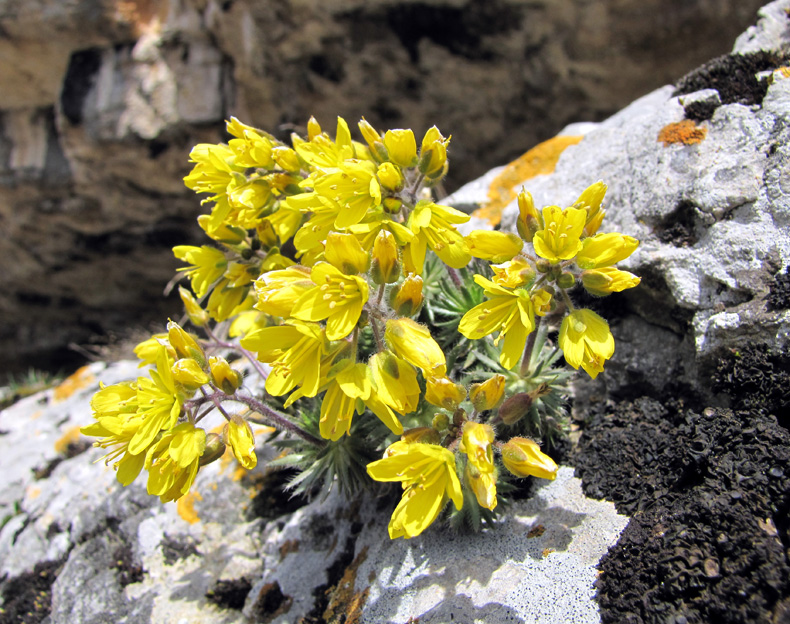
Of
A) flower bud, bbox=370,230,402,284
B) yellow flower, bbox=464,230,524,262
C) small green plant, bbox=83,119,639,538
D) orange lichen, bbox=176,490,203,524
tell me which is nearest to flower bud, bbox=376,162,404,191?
small green plant, bbox=83,119,639,538

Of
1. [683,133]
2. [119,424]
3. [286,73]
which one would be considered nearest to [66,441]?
[119,424]

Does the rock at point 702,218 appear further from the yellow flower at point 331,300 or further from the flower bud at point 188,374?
the flower bud at point 188,374

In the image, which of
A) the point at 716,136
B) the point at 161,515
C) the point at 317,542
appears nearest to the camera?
the point at 716,136

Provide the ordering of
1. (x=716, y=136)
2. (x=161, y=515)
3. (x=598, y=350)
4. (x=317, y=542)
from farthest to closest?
1. (x=161, y=515)
2. (x=317, y=542)
3. (x=716, y=136)
4. (x=598, y=350)

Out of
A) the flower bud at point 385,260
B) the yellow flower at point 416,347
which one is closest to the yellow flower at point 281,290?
the flower bud at point 385,260

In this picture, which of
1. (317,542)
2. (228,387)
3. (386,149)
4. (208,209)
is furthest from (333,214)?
(208,209)

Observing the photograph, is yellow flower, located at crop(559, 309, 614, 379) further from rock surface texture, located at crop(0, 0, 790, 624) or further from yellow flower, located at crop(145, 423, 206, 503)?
yellow flower, located at crop(145, 423, 206, 503)

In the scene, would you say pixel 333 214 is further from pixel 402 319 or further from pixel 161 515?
pixel 161 515

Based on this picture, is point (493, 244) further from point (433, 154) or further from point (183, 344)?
point (183, 344)
